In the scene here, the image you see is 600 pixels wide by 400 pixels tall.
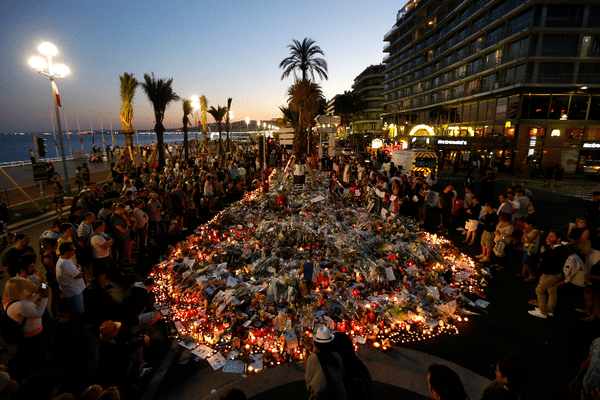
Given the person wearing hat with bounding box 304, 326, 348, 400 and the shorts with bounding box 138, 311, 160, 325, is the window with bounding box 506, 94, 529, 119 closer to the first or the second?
the person wearing hat with bounding box 304, 326, 348, 400

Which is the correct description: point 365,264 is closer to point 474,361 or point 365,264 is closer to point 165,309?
point 474,361

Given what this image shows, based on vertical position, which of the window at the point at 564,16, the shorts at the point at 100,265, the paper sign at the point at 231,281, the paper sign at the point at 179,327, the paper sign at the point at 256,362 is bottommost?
the paper sign at the point at 256,362

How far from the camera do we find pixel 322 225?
921 cm

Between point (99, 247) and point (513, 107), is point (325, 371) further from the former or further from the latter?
point (513, 107)

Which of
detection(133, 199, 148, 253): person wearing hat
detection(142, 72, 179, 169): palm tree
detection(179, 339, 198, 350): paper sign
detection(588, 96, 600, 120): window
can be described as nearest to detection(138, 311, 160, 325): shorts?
detection(179, 339, 198, 350): paper sign

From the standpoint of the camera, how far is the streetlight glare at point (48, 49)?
37.5ft

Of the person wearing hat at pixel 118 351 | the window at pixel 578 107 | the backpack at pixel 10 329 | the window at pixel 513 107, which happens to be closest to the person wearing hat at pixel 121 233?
the backpack at pixel 10 329

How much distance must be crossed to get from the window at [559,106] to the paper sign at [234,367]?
3927cm

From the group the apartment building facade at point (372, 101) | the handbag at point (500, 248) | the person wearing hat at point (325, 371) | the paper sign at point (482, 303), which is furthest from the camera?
the apartment building facade at point (372, 101)

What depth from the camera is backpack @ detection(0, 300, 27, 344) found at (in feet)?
12.6

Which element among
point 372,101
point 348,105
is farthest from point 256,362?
point 372,101

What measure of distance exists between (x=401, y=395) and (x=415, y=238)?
18.9ft

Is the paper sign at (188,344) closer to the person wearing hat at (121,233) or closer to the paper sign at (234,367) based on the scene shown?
the paper sign at (234,367)

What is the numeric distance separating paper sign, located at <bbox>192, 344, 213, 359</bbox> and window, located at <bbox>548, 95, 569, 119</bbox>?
39.5 m
